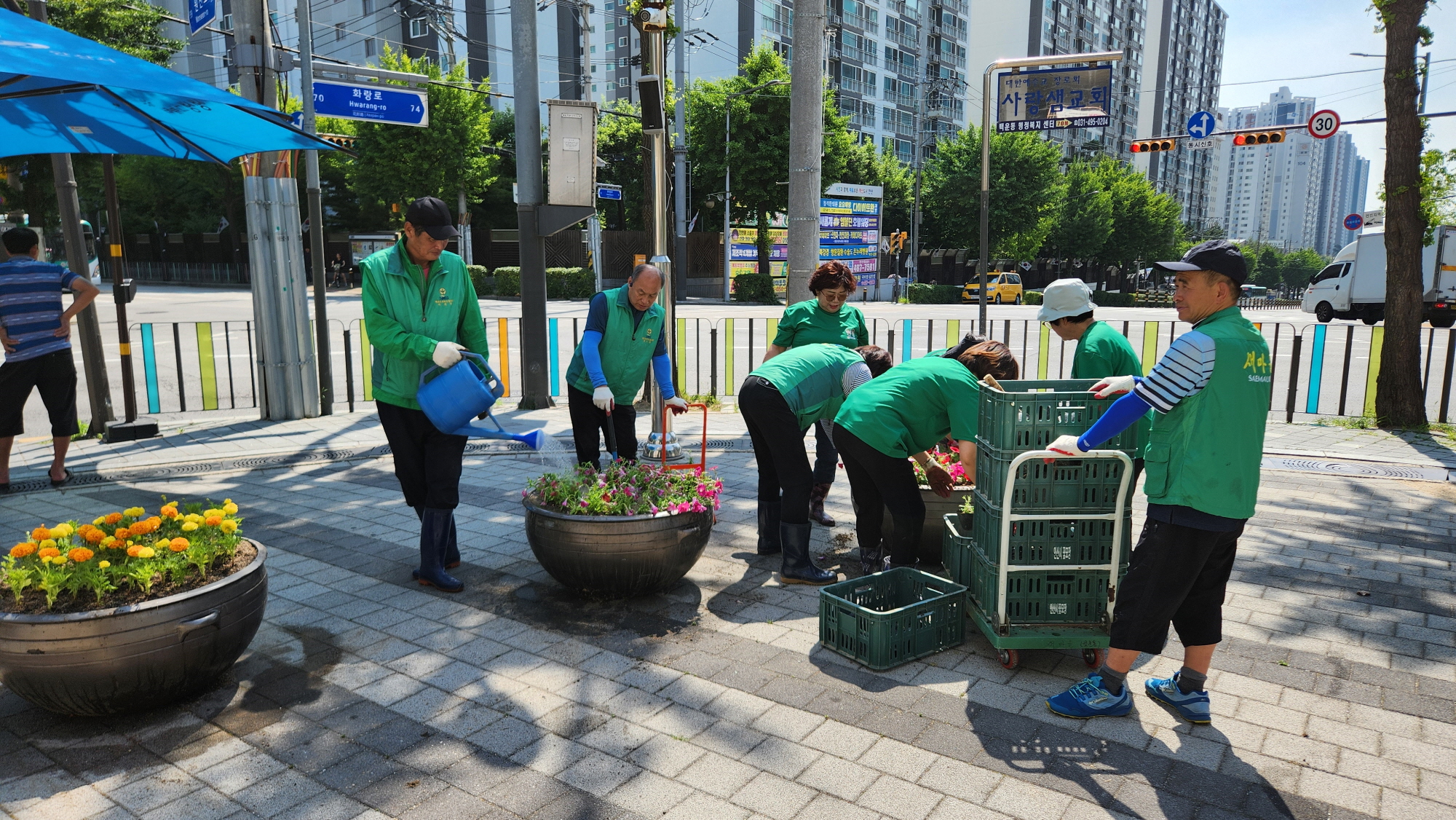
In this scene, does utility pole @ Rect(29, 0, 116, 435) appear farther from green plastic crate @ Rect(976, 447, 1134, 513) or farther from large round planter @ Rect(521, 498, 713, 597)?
green plastic crate @ Rect(976, 447, 1134, 513)

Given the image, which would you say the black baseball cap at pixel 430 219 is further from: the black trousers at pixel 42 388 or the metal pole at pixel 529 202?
the metal pole at pixel 529 202

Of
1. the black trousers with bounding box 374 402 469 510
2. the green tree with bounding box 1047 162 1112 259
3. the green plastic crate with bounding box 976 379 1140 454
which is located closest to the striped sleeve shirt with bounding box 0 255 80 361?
the black trousers with bounding box 374 402 469 510

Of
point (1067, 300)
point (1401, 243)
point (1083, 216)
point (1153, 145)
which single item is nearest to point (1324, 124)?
point (1153, 145)

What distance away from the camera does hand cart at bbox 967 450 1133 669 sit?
3.82 metres

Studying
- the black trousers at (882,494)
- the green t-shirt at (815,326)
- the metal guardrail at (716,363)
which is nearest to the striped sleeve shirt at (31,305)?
the metal guardrail at (716,363)

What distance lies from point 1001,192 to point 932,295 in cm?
636

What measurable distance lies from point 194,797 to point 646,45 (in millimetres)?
6814

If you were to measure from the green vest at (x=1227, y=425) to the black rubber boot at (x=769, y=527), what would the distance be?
262 cm

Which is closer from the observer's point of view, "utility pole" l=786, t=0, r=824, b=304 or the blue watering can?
the blue watering can

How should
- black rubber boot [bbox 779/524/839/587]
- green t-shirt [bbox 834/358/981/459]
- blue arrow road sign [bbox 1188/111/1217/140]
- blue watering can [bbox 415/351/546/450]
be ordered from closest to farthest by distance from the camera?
green t-shirt [bbox 834/358/981/459]
blue watering can [bbox 415/351/546/450]
black rubber boot [bbox 779/524/839/587]
blue arrow road sign [bbox 1188/111/1217/140]

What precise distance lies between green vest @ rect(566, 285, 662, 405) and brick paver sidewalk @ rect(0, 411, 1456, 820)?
1145mm

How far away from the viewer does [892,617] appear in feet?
12.9

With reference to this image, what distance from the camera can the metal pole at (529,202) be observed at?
9875 mm

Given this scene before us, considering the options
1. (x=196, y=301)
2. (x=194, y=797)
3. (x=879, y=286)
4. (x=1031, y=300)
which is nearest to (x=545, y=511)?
(x=194, y=797)
